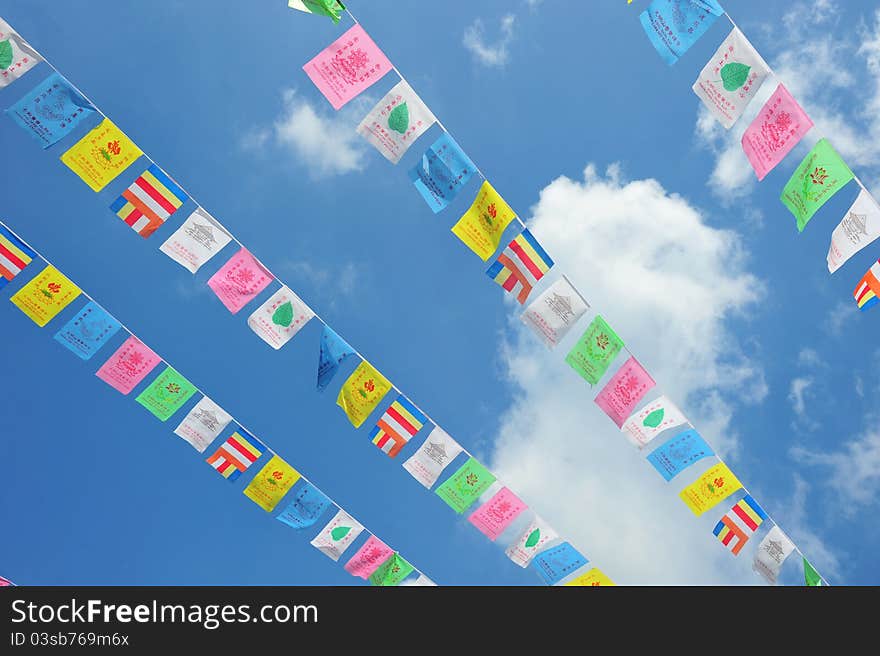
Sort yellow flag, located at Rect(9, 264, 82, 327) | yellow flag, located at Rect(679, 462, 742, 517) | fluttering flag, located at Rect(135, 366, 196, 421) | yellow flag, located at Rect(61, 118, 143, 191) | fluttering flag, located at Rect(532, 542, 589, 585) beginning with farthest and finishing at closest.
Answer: fluttering flag, located at Rect(532, 542, 589, 585) < yellow flag, located at Rect(679, 462, 742, 517) < fluttering flag, located at Rect(135, 366, 196, 421) < yellow flag, located at Rect(9, 264, 82, 327) < yellow flag, located at Rect(61, 118, 143, 191)

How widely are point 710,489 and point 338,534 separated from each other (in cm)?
525

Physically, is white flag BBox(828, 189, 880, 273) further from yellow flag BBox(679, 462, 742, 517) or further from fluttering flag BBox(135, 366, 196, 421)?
fluttering flag BBox(135, 366, 196, 421)

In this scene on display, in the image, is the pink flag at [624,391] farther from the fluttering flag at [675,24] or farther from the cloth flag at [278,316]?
the cloth flag at [278,316]

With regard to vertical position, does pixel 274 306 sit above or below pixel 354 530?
above

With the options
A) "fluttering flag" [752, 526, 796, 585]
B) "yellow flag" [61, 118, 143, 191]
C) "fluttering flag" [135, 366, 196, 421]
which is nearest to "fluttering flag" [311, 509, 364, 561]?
"fluttering flag" [135, 366, 196, 421]

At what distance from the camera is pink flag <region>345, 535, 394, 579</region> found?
10.3 metres

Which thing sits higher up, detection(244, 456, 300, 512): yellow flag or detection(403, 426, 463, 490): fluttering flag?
detection(403, 426, 463, 490): fluttering flag

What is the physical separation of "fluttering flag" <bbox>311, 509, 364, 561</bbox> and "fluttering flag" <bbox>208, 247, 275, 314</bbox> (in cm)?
361

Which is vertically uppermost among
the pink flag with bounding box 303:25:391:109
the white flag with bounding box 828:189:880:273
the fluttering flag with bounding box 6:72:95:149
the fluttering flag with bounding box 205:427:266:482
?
the white flag with bounding box 828:189:880:273
